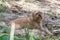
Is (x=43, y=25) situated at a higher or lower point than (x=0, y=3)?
lower

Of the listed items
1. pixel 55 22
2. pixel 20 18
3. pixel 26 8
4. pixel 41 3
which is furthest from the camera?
pixel 41 3

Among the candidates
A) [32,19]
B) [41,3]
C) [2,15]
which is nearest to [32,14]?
[32,19]

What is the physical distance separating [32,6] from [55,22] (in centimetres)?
135

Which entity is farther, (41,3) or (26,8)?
(41,3)

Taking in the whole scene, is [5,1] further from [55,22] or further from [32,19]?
[55,22]

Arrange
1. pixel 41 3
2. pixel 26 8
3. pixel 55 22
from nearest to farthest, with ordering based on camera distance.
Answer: pixel 55 22, pixel 26 8, pixel 41 3

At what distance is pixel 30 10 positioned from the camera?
7238mm

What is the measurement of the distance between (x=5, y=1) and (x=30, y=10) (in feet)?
2.72

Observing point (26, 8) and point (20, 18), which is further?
point (26, 8)

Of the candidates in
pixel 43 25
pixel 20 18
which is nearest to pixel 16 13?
pixel 20 18

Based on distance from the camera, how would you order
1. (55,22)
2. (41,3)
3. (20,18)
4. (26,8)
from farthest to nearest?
(41,3) → (26,8) → (20,18) → (55,22)

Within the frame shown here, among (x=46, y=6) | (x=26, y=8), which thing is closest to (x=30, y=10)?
(x=26, y=8)

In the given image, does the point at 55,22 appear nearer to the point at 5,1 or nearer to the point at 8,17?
the point at 8,17

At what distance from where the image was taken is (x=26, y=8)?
24.1ft
